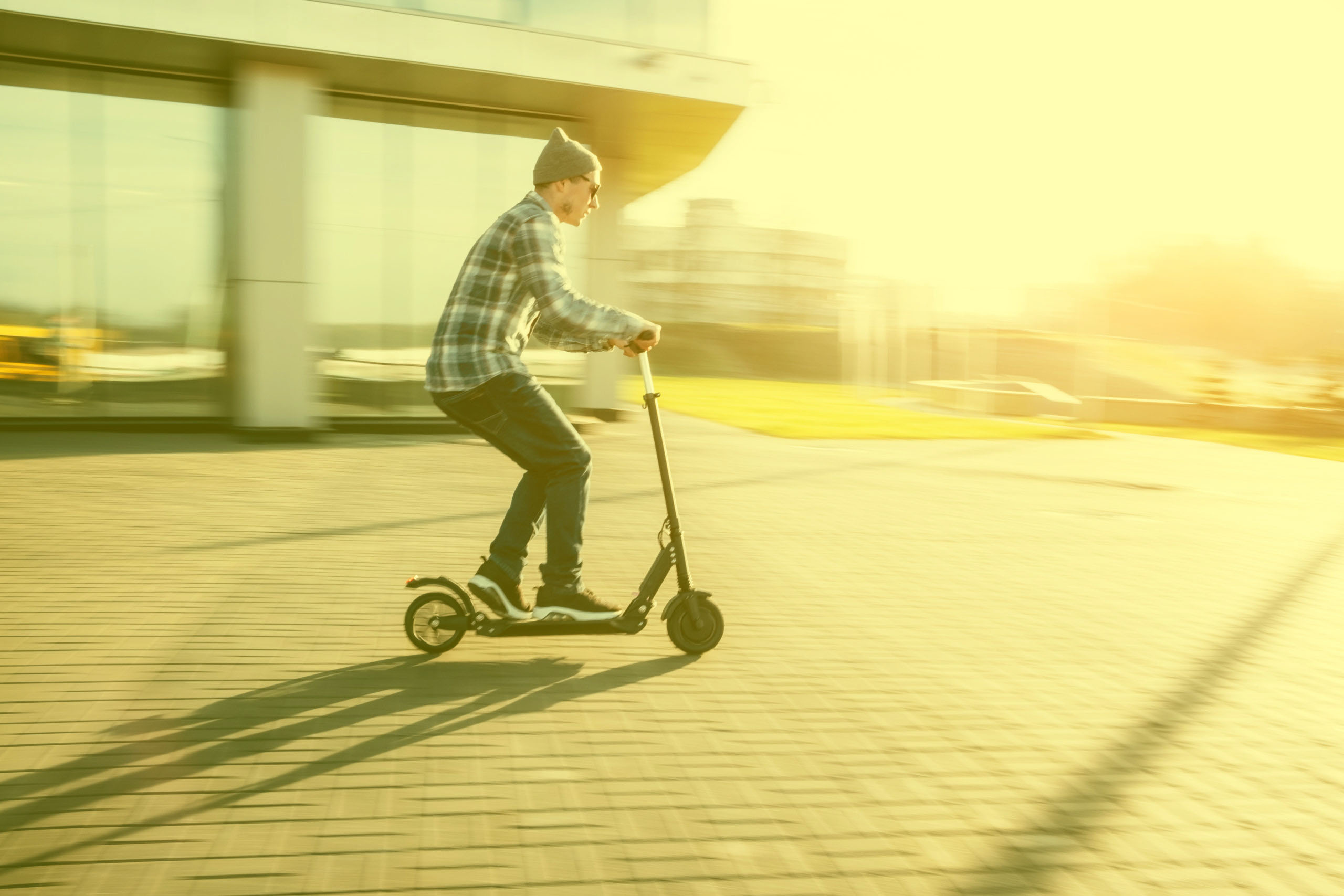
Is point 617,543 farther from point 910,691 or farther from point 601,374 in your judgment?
point 601,374

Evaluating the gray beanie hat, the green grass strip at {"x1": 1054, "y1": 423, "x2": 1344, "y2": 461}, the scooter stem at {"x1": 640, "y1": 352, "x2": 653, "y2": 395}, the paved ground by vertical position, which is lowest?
the paved ground

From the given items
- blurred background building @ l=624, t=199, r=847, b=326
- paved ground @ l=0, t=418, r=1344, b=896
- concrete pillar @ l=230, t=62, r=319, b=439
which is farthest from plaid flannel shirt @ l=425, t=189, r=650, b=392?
blurred background building @ l=624, t=199, r=847, b=326

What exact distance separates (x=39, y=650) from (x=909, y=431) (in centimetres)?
1848

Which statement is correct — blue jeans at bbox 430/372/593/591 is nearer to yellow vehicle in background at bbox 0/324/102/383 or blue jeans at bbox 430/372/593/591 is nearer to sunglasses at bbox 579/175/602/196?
sunglasses at bbox 579/175/602/196

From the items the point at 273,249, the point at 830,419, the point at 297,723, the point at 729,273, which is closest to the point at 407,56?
the point at 273,249

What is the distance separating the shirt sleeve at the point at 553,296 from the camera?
4.39 m

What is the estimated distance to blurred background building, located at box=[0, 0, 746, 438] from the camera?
43.0 feet

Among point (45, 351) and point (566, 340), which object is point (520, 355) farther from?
point (45, 351)

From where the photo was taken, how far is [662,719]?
4.09 meters

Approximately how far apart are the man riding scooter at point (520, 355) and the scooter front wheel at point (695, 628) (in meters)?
0.30

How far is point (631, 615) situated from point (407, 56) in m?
10.1

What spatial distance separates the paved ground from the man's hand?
4.24 ft

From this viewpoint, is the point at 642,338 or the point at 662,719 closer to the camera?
the point at 662,719

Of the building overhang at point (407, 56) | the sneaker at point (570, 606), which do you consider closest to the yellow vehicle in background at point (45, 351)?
the building overhang at point (407, 56)
